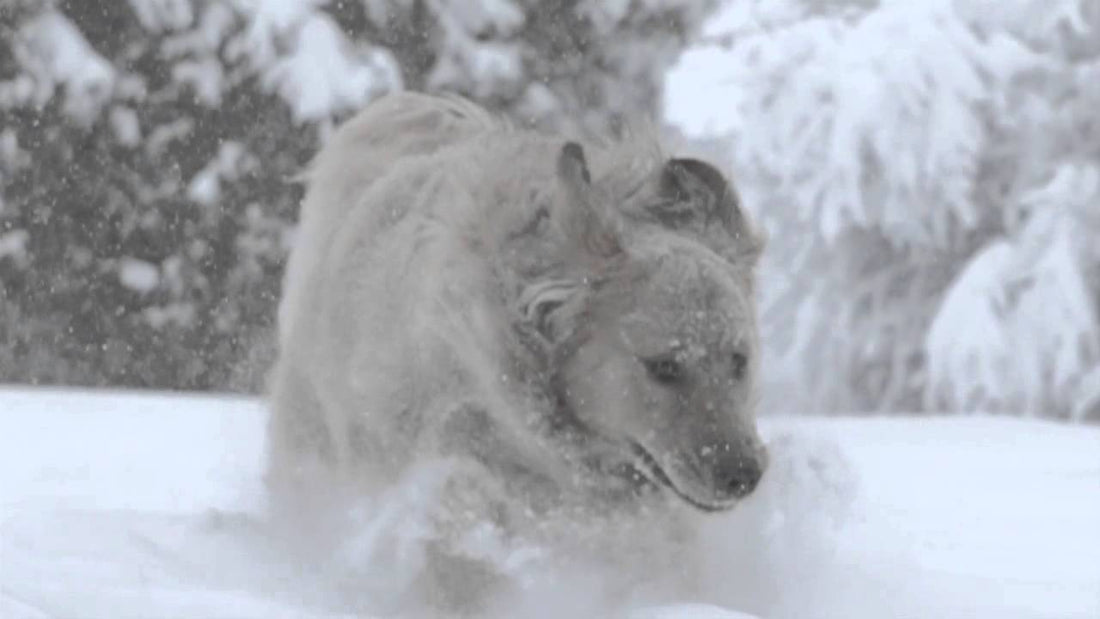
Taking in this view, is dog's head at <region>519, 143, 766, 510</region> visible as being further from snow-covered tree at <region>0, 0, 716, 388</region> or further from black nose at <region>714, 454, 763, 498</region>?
snow-covered tree at <region>0, 0, 716, 388</region>

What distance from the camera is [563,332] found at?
4336mm

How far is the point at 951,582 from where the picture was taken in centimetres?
476

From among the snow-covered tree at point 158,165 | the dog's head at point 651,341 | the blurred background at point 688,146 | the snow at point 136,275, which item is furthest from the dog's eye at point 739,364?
the snow at point 136,275

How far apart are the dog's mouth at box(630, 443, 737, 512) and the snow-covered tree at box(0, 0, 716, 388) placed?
1070 centimetres

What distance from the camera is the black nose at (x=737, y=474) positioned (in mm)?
4121

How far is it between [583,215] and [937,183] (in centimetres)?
757

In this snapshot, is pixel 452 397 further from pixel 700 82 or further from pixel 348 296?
pixel 700 82

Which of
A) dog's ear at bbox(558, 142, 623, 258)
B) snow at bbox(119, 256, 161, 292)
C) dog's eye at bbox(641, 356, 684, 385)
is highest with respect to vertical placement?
snow at bbox(119, 256, 161, 292)

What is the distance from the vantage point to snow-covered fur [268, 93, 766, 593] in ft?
13.9

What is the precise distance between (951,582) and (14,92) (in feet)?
37.1

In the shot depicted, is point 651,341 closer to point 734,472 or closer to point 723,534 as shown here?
point 734,472

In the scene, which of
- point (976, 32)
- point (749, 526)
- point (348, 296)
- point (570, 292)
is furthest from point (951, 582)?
point (976, 32)

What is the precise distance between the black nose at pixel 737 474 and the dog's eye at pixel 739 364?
0.21 m

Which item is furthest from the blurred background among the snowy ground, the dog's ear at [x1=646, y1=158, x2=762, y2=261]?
the dog's ear at [x1=646, y1=158, x2=762, y2=261]
